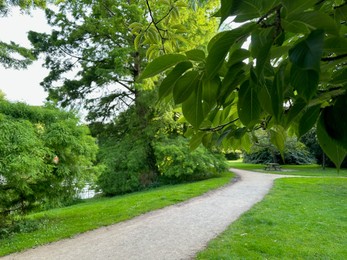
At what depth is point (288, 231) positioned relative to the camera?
484 cm

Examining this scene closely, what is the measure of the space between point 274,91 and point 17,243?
570 centimetres

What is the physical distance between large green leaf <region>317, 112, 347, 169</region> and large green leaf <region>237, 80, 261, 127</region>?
0.30 ft

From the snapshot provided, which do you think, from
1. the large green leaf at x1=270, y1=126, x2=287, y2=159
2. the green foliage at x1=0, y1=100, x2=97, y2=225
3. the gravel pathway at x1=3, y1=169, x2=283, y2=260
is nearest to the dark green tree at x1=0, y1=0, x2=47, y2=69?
the green foliage at x1=0, y1=100, x2=97, y2=225

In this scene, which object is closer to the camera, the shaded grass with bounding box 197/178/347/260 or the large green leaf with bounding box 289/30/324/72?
the large green leaf with bounding box 289/30/324/72

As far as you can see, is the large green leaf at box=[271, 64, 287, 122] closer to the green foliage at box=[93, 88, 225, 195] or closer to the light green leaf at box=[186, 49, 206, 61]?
the light green leaf at box=[186, 49, 206, 61]

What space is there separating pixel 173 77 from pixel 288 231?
5.10 meters

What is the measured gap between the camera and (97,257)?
421 centimetres

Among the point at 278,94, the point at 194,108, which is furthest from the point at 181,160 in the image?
the point at 278,94

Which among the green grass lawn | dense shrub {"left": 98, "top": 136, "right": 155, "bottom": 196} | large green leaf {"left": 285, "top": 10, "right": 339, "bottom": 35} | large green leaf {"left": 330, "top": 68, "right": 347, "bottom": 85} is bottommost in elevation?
the green grass lawn

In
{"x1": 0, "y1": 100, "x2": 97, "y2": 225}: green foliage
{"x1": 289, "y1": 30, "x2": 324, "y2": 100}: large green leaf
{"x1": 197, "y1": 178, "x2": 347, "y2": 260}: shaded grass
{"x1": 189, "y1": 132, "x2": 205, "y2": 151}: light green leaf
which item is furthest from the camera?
{"x1": 0, "y1": 100, "x2": 97, "y2": 225}: green foliage

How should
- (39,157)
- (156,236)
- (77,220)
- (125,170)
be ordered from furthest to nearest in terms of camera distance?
1. (125,170)
2. (77,220)
3. (39,157)
4. (156,236)

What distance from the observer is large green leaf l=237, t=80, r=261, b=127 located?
1.49 ft

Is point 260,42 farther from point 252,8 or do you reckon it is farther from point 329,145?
point 329,145

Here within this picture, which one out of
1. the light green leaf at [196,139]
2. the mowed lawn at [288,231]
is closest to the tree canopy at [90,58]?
the mowed lawn at [288,231]
